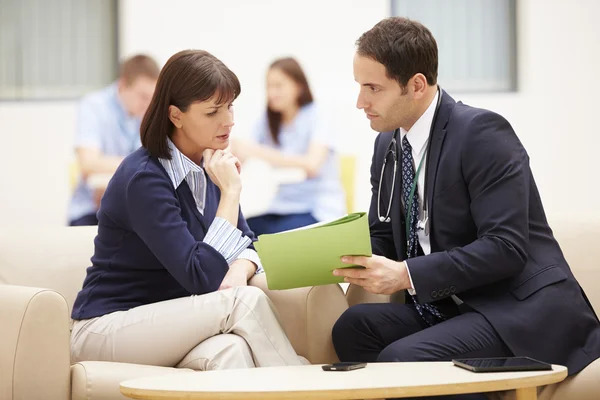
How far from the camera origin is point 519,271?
2172 millimetres

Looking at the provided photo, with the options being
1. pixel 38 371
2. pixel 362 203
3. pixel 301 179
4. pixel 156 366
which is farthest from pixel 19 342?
pixel 362 203

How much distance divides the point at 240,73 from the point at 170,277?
4150 mm

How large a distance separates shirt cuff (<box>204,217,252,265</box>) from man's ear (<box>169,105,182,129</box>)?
0.31m

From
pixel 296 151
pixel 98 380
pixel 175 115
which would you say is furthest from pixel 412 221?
pixel 296 151

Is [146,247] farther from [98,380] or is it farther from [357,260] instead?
[357,260]

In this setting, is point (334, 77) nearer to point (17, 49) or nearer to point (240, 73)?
point (240, 73)

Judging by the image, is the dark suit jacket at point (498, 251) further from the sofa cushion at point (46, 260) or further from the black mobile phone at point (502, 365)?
the sofa cushion at point (46, 260)

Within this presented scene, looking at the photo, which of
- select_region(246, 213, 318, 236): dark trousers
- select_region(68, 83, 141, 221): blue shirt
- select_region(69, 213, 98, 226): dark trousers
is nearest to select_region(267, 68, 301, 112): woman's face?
select_region(246, 213, 318, 236): dark trousers

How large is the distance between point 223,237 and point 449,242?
0.64 metres

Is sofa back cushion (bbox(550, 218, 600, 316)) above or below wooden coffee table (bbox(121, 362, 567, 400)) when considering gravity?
above

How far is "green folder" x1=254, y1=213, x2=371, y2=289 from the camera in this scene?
1.97m

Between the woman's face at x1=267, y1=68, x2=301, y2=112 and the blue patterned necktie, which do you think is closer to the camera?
the blue patterned necktie

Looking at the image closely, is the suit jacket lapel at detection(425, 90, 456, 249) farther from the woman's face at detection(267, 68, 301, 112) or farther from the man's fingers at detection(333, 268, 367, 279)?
the woman's face at detection(267, 68, 301, 112)

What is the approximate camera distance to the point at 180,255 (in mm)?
2213
